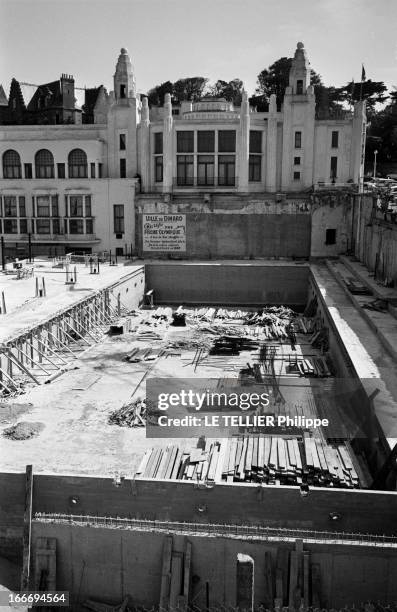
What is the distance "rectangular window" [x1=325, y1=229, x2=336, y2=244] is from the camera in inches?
2029

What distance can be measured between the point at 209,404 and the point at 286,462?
622 cm

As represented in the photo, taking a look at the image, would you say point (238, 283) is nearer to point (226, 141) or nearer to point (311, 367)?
point (226, 141)

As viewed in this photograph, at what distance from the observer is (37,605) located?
47.1 ft

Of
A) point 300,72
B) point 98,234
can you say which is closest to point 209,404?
point 98,234

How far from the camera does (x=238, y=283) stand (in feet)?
156

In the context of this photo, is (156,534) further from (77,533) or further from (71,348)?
(71,348)

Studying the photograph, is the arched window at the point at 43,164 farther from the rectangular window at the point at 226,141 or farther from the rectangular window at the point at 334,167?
the rectangular window at the point at 334,167

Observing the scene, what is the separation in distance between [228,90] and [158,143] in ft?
127

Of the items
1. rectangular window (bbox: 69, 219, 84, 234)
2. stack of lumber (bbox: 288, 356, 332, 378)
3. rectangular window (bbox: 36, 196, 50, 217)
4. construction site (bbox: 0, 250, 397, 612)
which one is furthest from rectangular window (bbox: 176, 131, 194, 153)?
stack of lumber (bbox: 288, 356, 332, 378)

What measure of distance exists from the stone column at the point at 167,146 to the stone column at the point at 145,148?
1914mm

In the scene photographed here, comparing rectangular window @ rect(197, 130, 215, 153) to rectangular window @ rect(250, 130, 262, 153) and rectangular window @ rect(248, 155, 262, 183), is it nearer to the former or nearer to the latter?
rectangular window @ rect(250, 130, 262, 153)

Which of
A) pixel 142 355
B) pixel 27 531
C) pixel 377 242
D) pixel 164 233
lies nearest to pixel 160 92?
pixel 164 233

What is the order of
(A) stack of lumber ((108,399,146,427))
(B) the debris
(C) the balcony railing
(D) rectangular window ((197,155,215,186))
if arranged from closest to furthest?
1. (B) the debris
2. (A) stack of lumber ((108,399,146,427))
3. (D) rectangular window ((197,155,215,186))
4. (C) the balcony railing

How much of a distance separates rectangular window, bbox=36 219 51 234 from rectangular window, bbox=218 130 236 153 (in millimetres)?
15378
